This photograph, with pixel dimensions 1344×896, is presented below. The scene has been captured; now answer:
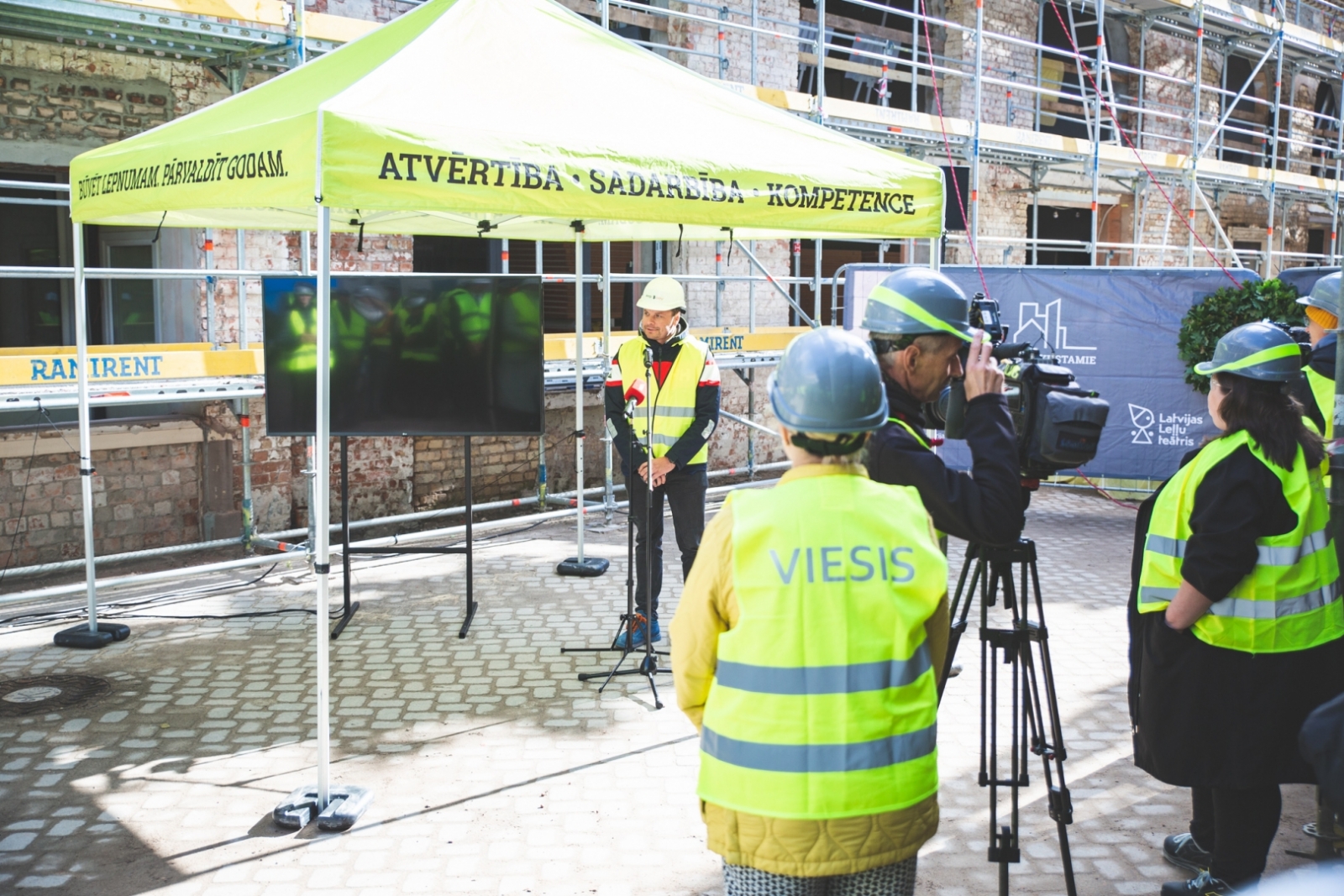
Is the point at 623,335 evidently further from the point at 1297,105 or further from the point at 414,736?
the point at 1297,105

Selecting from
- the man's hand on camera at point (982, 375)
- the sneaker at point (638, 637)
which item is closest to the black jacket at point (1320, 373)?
the man's hand on camera at point (982, 375)

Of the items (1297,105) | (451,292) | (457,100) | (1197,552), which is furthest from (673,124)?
(1297,105)

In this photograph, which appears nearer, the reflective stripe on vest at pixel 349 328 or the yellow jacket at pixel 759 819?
the yellow jacket at pixel 759 819

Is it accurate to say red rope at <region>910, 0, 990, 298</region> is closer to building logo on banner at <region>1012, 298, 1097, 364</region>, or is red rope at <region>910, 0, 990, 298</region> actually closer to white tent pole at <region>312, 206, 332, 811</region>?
building logo on banner at <region>1012, 298, 1097, 364</region>

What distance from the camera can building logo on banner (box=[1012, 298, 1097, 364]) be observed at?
33.3 feet

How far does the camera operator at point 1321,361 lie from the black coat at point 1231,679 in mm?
1511

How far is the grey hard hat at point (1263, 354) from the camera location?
11.5ft

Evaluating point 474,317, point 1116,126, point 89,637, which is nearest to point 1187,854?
point 474,317

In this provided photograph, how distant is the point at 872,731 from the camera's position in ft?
7.53

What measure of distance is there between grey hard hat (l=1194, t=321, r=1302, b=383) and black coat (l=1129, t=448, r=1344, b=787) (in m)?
0.24

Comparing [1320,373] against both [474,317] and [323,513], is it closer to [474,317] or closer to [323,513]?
[323,513]

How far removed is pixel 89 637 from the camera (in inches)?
258

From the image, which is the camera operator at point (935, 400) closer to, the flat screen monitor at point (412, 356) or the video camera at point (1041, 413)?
the video camera at point (1041, 413)

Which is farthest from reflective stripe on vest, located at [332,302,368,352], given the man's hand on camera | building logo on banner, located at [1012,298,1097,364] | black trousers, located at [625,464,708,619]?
building logo on banner, located at [1012,298,1097,364]
